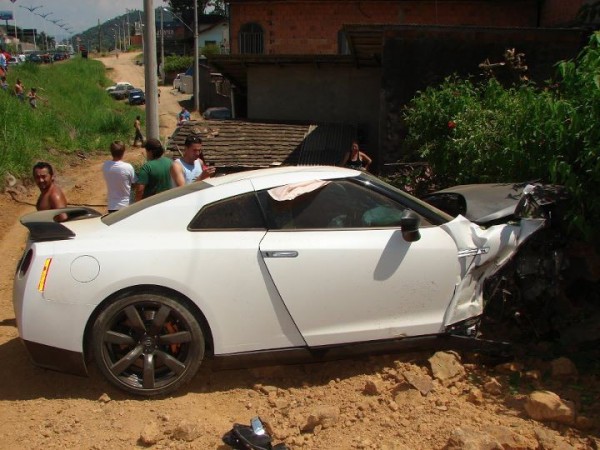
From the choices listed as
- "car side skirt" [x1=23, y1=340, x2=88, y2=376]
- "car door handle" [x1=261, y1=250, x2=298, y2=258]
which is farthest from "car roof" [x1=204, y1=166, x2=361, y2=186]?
"car side skirt" [x1=23, y1=340, x2=88, y2=376]

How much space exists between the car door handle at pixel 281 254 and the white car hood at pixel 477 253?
3.51 ft

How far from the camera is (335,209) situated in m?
4.34

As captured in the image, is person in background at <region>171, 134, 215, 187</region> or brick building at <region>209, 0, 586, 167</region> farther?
brick building at <region>209, 0, 586, 167</region>

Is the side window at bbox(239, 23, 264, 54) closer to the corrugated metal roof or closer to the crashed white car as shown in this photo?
the corrugated metal roof

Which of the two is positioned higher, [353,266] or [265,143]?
[265,143]

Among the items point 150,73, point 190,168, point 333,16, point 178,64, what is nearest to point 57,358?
point 190,168

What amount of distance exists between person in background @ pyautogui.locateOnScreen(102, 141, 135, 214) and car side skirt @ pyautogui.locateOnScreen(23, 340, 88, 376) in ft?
9.90

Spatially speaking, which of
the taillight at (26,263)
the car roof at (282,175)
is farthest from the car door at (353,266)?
the taillight at (26,263)

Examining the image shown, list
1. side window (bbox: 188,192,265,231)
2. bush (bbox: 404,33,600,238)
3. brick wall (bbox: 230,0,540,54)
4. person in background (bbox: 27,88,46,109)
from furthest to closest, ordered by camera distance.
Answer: person in background (bbox: 27,88,46,109)
brick wall (bbox: 230,0,540,54)
bush (bbox: 404,33,600,238)
side window (bbox: 188,192,265,231)

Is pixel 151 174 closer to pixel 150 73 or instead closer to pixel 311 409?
pixel 311 409

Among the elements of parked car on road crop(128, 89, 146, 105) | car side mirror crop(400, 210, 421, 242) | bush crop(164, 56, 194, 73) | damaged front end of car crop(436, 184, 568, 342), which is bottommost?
damaged front end of car crop(436, 184, 568, 342)

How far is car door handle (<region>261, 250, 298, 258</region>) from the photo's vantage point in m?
4.11

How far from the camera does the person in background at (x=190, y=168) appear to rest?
6.64 metres

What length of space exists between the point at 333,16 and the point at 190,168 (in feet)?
61.0
